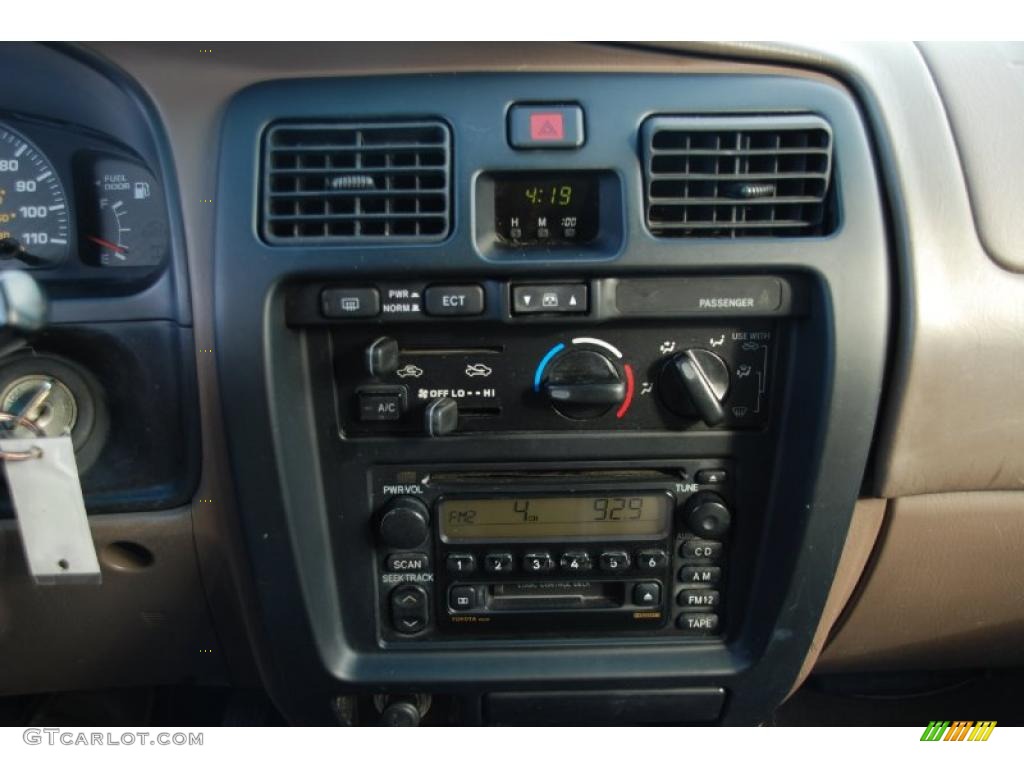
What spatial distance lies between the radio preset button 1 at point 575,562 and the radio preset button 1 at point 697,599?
17cm

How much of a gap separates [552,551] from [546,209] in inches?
21.7

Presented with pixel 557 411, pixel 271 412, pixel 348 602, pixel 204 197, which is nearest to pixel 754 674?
pixel 557 411

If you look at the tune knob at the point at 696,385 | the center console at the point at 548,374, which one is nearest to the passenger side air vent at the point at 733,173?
the center console at the point at 548,374

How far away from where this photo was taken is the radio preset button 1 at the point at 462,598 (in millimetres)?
1393

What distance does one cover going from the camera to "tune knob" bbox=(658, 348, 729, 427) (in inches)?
47.9

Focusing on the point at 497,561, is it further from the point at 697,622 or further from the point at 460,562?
the point at 697,622

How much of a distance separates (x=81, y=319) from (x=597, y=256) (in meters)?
0.80

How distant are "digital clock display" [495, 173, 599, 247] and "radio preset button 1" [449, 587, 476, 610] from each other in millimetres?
580

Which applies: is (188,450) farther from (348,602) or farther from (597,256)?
(597,256)

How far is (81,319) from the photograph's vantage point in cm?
128

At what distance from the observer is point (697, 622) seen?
1.43m

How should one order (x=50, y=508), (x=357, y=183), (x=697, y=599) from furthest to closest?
(x=697, y=599)
(x=50, y=508)
(x=357, y=183)

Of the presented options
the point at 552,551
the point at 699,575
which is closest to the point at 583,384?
the point at 552,551

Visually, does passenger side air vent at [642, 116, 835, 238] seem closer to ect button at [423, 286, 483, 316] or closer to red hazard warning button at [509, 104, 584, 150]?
red hazard warning button at [509, 104, 584, 150]
